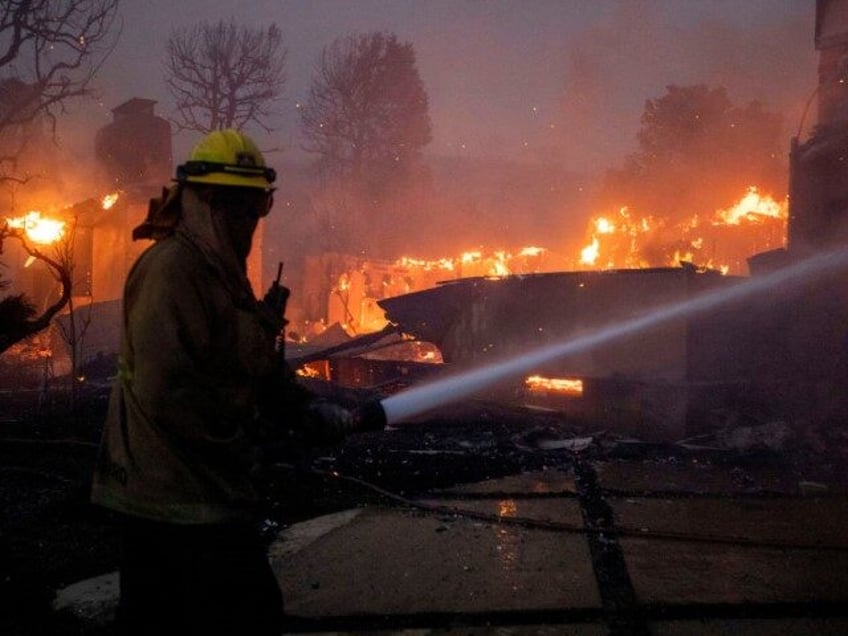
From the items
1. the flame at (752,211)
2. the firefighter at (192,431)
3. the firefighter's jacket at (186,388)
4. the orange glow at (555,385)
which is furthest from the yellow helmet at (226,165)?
the flame at (752,211)

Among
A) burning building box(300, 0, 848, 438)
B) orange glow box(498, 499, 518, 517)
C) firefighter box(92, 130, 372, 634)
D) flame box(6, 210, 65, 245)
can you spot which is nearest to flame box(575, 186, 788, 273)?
burning building box(300, 0, 848, 438)

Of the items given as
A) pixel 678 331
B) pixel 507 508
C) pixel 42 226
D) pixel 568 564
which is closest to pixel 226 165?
pixel 568 564

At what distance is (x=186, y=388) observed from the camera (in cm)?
211

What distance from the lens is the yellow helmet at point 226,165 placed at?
2.38m

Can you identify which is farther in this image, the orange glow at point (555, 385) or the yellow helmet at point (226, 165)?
the orange glow at point (555, 385)

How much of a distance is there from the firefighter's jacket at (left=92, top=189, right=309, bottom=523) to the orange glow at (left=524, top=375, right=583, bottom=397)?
8900 millimetres

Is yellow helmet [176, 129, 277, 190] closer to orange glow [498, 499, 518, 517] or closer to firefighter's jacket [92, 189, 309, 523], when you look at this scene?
firefighter's jacket [92, 189, 309, 523]

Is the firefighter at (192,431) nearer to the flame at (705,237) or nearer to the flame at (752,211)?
the flame at (705,237)

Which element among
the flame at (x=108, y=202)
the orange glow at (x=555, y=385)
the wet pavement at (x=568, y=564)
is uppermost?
the flame at (x=108, y=202)

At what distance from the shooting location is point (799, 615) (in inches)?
136

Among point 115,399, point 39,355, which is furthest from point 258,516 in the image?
point 39,355

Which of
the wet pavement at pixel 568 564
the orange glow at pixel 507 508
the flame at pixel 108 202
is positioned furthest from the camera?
the flame at pixel 108 202

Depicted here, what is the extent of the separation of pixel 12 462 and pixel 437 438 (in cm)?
513

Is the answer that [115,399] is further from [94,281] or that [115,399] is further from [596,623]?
[94,281]
